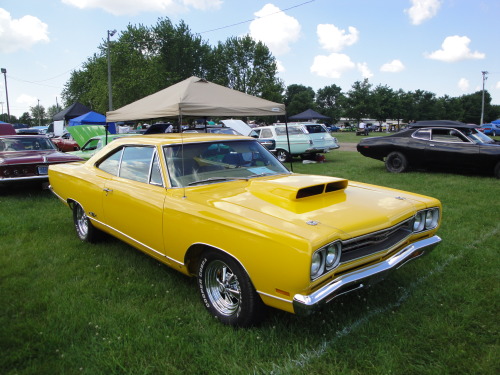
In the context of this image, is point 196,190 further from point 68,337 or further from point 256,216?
point 68,337

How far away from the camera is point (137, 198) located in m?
3.47

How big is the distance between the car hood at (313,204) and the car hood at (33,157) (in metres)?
5.66

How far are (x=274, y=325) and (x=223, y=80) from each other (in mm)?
56825

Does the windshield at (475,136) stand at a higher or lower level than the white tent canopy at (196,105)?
lower

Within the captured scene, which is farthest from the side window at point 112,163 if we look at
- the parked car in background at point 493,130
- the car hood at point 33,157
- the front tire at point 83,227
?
the parked car in background at point 493,130

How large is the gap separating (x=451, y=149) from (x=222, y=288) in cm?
868

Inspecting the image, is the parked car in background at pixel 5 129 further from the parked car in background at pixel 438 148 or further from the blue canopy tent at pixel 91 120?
the parked car in background at pixel 438 148

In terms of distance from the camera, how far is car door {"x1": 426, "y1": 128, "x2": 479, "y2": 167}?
924cm

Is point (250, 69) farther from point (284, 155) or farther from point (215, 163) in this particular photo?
point (215, 163)

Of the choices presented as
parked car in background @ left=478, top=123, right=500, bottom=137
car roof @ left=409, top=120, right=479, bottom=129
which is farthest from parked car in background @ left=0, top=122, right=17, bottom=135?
parked car in background @ left=478, top=123, right=500, bottom=137

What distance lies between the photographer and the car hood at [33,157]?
7.25m

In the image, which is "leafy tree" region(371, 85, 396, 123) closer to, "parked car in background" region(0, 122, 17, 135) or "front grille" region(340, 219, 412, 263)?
"parked car in background" region(0, 122, 17, 135)

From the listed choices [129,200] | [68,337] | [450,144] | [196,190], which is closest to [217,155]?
[196,190]

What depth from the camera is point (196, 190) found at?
3193 millimetres
